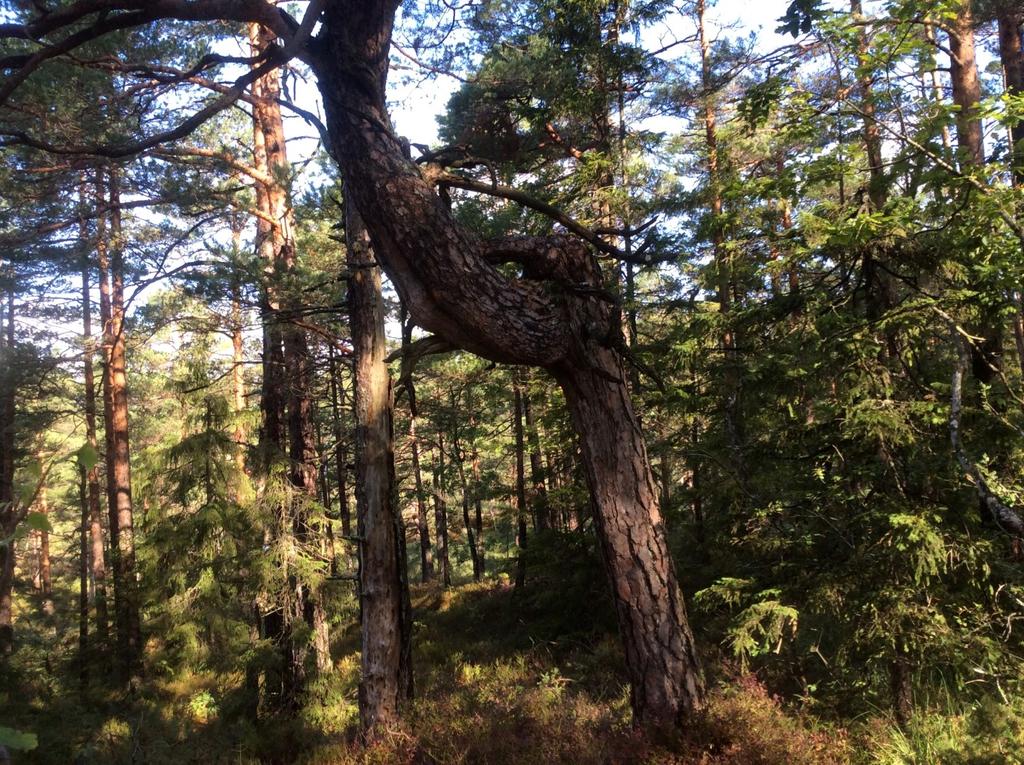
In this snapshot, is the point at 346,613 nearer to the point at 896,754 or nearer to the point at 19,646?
the point at 896,754

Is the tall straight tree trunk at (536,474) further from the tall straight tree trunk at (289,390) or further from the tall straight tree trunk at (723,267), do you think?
the tall straight tree trunk at (723,267)

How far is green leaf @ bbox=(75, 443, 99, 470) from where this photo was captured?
107cm

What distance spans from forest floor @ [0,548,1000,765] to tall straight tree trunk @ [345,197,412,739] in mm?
381

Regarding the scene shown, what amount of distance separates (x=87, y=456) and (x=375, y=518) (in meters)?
5.56

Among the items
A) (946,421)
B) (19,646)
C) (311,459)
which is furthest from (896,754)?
(19,646)

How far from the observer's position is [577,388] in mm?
4359

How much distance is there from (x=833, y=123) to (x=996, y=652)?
4531mm

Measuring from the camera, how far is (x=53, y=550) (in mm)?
33094

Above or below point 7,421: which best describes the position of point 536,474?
below

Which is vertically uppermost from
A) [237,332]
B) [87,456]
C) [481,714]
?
[237,332]

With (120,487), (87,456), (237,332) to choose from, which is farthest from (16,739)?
(120,487)

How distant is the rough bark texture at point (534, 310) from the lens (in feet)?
11.9

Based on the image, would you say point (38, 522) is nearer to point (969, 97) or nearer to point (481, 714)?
point (481, 714)

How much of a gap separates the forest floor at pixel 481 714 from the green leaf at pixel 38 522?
406 centimetres
